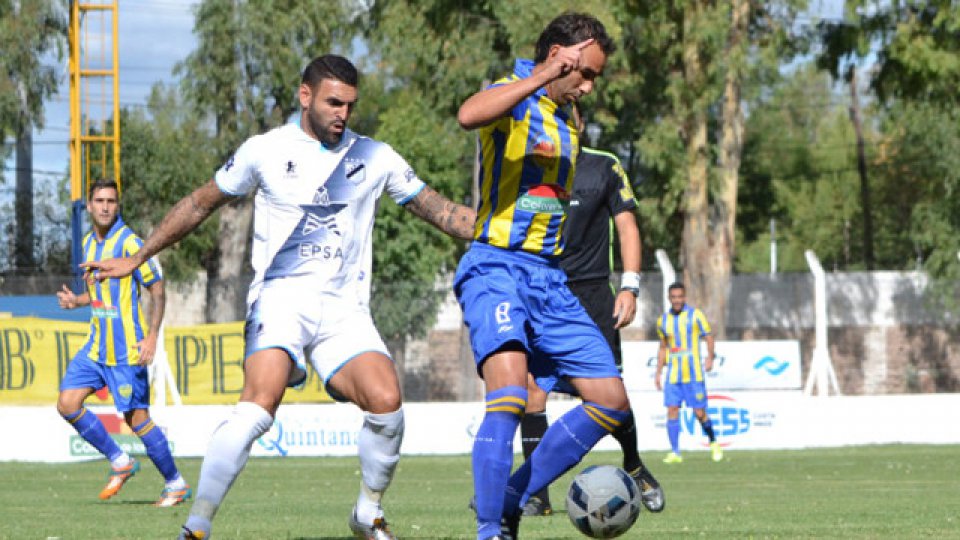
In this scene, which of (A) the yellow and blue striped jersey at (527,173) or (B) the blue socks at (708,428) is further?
(B) the blue socks at (708,428)

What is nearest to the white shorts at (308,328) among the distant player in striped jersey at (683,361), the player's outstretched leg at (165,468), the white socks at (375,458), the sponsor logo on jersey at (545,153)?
the white socks at (375,458)

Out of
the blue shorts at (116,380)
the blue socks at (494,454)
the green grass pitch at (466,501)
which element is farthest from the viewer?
the blue shorts at (116,380)

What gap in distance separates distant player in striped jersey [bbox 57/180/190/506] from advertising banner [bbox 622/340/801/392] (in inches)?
583

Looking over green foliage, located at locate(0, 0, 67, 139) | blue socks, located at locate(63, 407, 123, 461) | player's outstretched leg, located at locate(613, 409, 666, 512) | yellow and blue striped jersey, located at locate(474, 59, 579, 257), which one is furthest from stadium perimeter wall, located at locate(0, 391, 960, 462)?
green foliage, located at locate(0, 0, 67, 139)

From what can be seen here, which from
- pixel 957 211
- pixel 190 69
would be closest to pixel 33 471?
pixel 190 69

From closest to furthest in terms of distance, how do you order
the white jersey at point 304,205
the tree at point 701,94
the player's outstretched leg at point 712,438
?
the white jersey at point 304,205, the player's outstretched leg at point 712,438, the tree at point 701,94

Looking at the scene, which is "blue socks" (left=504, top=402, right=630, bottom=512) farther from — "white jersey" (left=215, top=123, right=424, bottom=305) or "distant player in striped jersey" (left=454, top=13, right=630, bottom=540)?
"white jersey" (left=215, top=123, right=424, bottom=305)

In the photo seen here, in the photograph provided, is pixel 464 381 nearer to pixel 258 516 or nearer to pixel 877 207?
pixel 258 516

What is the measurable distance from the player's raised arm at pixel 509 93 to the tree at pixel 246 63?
34062mm

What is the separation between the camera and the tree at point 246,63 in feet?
135

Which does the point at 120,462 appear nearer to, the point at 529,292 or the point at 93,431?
the point at 93,431

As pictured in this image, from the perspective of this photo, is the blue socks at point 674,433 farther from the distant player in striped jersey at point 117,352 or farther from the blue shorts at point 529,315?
the blue shorts at point 529,315

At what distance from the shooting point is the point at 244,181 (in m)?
7.50

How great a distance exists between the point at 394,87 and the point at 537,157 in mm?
53078
